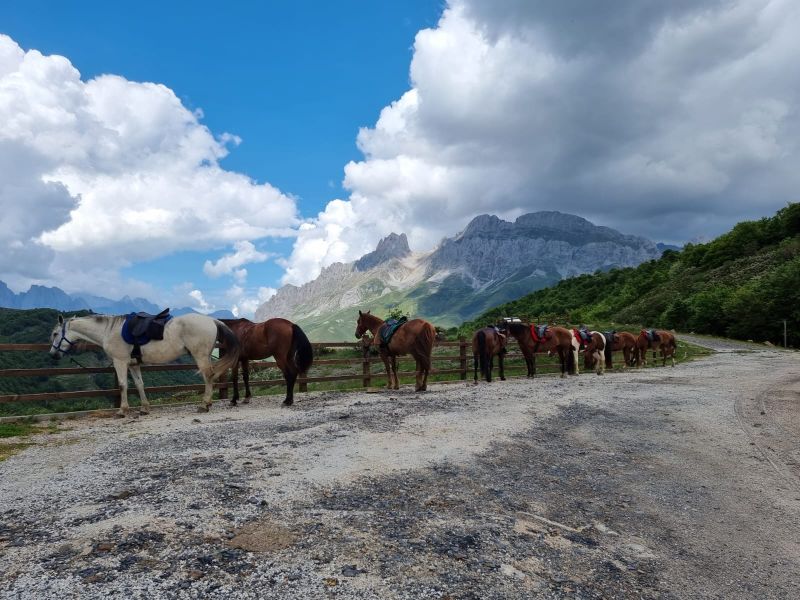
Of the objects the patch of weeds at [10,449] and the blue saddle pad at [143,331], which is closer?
the patch of weeds at [10,449]

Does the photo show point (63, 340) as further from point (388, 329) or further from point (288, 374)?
point (388, 329)

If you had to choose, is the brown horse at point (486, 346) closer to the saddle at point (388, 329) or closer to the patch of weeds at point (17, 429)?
the saddle at point (388, 329)

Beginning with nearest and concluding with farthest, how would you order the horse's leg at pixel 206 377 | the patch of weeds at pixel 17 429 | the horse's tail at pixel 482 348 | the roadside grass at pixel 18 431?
the roadside grass at pixel 18 431
the patch of weeds at pixel 17 429
the horse's leg at pixel 206 377
the horse's tail at pixel 482 348

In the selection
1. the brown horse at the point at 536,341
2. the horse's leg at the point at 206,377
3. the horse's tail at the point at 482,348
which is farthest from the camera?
the brown horse at the point at 536,341

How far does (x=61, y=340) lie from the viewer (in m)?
9.84

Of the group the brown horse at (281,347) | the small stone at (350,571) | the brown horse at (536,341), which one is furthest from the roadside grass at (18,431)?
the brown horse at (536,341)

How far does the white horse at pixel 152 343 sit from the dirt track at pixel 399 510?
1.45 meters

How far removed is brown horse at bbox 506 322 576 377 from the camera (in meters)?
17.9

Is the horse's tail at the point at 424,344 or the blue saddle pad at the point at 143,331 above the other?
the blue saddle pad at the point at 143,331

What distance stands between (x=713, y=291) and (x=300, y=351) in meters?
49.2

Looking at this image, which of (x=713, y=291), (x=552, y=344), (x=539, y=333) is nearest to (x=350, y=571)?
(x=539, y=333)

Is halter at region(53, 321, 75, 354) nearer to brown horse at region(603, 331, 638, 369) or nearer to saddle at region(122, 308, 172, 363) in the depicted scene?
saddle at region(122, 308, 172, 363)

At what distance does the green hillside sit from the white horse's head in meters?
48.9

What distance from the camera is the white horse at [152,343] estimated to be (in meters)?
A: 9.80
